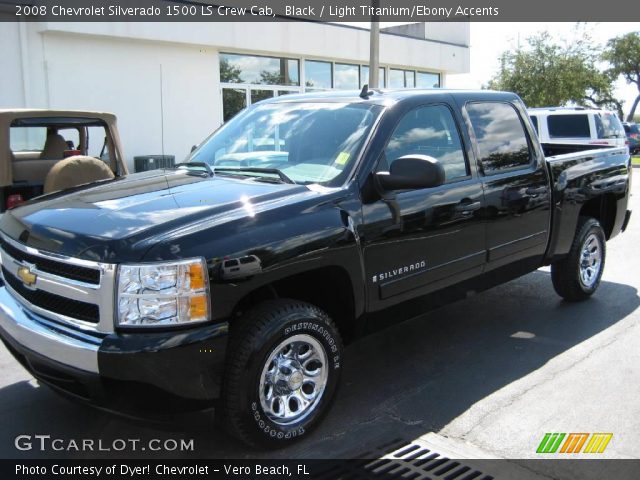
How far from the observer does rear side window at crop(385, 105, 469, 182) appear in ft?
13.5

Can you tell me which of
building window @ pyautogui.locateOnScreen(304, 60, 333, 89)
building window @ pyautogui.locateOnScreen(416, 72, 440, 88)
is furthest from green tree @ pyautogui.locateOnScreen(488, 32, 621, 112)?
building window @ pyautogui.locateOnScreen(304, 60, 333, 89)

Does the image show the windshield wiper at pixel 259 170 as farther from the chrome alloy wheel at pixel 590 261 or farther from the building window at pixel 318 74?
the building window at pixel 318 74

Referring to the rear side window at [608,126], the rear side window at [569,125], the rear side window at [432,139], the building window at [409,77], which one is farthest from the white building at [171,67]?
the rear side window at [432,139]

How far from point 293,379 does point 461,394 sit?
1.33 m

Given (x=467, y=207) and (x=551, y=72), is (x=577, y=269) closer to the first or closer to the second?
(x=467, y=207)

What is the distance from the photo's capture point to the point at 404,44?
22.3m

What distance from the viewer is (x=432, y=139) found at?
4.38 meters

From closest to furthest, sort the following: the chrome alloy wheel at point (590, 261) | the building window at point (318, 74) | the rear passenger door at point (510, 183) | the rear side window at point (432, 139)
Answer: the rear side window at point (432, 139) → the rear passenger door at point (510, 183) → the chrome alloy wheel at point (590, 261) → the building window at point (318, 74)

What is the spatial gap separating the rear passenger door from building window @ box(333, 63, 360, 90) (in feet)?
52.6

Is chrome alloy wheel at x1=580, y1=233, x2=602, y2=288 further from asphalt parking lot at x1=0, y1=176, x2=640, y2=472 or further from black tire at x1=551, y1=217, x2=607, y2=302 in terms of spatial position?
asphalt parking lot at x1=0, y1=176, x2=640, y2=472

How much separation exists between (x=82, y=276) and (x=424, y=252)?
2114 millimetres

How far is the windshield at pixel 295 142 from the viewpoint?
12.7 feet

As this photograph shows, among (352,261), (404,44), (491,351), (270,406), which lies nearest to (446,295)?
(491,351)

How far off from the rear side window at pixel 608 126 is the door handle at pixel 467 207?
1286cm
